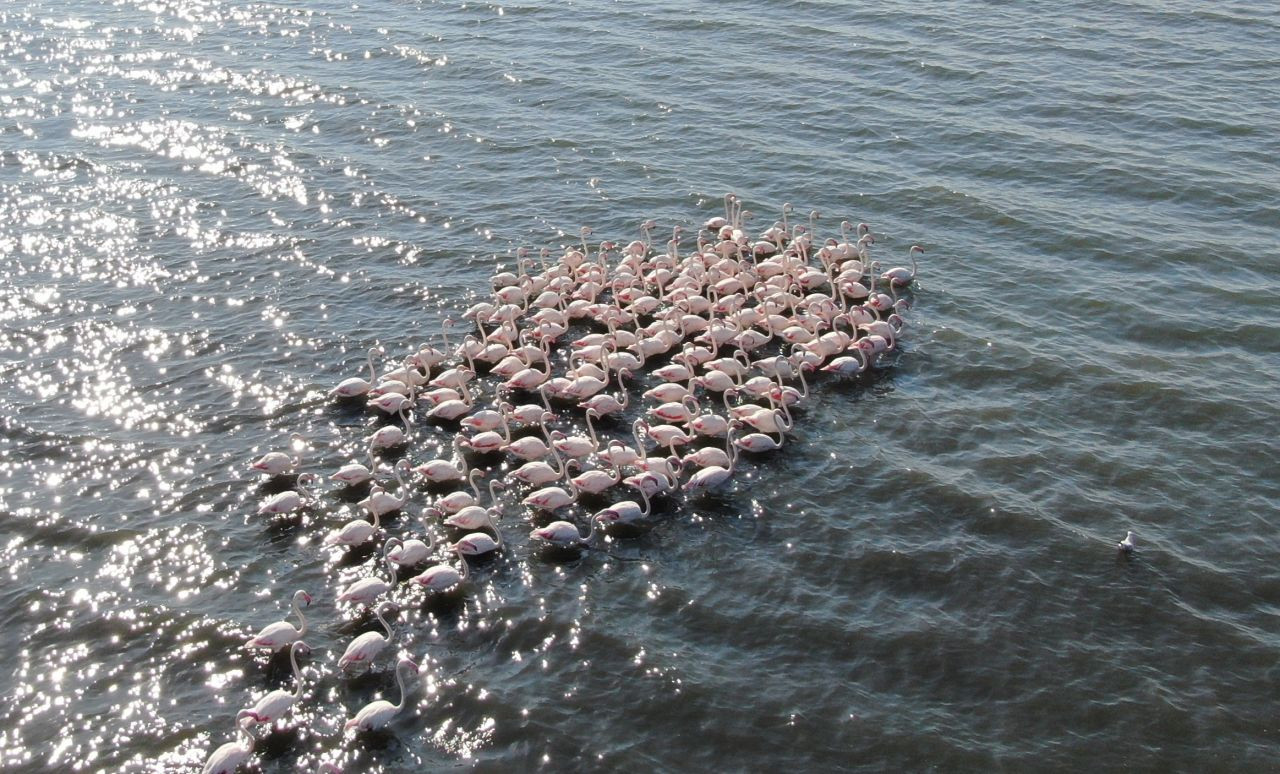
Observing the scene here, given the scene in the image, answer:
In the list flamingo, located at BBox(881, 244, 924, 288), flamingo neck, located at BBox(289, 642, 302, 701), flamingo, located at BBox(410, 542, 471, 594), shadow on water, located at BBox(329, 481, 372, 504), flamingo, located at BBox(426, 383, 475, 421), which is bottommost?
flamingo neck, located at BBox(289, 642, 302, 701)

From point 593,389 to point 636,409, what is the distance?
128cm

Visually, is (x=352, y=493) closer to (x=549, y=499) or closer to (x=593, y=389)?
(x=549, y=499)

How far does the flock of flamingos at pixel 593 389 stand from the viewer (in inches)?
984

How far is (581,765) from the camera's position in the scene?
20.2m

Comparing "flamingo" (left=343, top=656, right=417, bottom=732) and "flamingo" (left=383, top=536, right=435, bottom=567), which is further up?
"flamingo" (left=383, top=536, right=435, bottom=567)

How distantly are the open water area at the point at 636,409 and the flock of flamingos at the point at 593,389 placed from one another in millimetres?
584

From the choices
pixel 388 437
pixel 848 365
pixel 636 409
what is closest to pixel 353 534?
pixel 388 437

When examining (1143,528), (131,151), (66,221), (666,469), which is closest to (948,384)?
(1143,528)

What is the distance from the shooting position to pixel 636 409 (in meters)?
30.3

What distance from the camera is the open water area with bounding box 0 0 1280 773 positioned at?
70.1 ft

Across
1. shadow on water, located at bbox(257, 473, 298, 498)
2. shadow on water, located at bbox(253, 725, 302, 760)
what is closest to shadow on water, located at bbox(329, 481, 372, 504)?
shadow on water, located at bbox(257, 473, 298, 498)

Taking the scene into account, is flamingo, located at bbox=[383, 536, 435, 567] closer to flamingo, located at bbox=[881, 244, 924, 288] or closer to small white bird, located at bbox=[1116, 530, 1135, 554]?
small white bird, located at bbox=[1116, 530, 1135, 554]

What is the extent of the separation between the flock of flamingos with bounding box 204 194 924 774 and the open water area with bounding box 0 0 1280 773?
0.58 meters

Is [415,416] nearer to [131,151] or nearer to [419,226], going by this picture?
[419,226]
